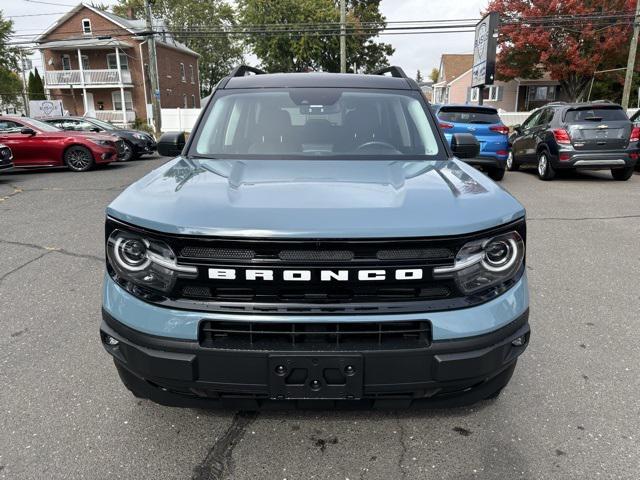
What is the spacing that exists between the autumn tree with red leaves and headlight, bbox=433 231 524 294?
33.5 m

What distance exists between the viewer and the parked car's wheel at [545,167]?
11562mm

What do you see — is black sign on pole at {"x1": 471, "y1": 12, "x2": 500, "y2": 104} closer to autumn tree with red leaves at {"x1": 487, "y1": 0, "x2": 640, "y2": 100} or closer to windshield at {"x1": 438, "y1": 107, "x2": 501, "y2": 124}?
windshield at {"x1": 438, "y1": 107, "x2": 501, "y2": 124}

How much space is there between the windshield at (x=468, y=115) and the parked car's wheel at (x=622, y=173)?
302 centimetres

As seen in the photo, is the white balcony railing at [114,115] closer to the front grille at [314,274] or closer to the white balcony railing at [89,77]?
the white balcony railing at [89,77]

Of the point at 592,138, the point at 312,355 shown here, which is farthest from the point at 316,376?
the point at 592,138

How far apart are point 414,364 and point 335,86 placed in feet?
7.56

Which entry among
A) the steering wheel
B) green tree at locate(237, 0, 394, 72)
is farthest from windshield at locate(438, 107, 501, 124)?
green tree at locate(237, 0, 394, 72)

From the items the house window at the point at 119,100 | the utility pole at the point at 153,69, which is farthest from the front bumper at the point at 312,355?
the house window at the point at 119,100

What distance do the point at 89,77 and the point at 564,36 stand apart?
3423 cm

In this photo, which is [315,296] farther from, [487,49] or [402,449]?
[487,49]

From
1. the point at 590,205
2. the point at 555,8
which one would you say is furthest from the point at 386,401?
the point at 555,8

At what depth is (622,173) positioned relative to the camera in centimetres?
1150

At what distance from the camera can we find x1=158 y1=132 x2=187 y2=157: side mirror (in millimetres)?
3615

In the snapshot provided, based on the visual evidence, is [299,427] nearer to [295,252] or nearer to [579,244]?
[295,252]
